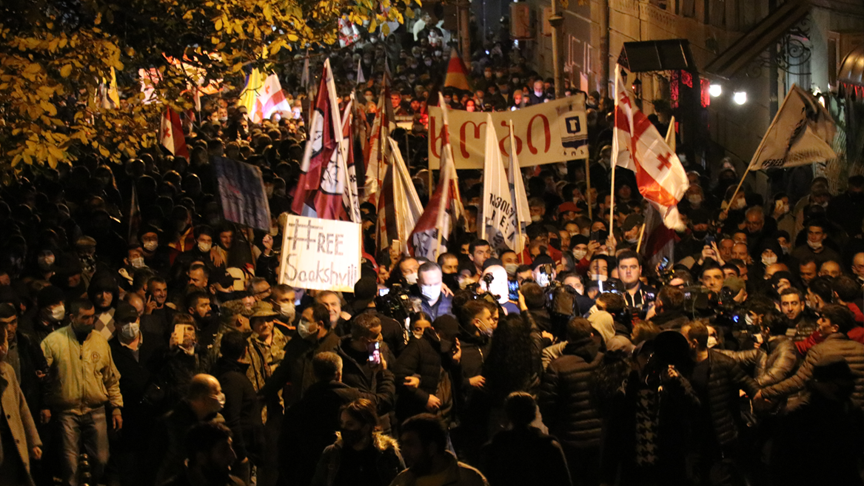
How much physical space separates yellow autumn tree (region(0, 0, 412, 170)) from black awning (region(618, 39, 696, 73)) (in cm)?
1271

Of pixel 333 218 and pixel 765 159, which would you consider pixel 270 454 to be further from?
pixel 765 159

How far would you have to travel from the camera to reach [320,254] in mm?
10703

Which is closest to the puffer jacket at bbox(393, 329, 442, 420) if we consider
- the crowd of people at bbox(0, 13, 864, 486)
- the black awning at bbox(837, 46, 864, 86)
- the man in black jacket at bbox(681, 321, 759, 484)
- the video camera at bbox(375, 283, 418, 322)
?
the crowd of people at bbox(0, 13, 864, 486)

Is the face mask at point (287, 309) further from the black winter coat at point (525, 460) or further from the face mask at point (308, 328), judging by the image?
the black winter coat at point (525, 460)

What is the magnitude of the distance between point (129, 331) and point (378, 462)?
12.4 feet

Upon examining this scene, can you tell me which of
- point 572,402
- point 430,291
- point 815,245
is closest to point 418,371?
point 572,402

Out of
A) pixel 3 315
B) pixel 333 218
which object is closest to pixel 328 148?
pixel 333 218

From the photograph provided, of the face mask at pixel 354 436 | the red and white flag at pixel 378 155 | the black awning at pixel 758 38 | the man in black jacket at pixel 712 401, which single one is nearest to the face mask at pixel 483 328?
the man in black jacket at pixel 712 401

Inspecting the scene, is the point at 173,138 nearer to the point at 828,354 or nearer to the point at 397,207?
the point at 397,207

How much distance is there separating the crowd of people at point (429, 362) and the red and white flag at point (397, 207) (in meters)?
0.26

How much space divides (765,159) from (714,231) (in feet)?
4.07

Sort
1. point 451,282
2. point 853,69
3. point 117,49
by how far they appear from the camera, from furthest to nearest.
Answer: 1. point 853,69
2. point 451,282
3. point 117,49

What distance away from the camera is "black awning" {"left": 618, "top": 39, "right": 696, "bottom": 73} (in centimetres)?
2345

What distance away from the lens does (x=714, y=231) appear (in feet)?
46.1
